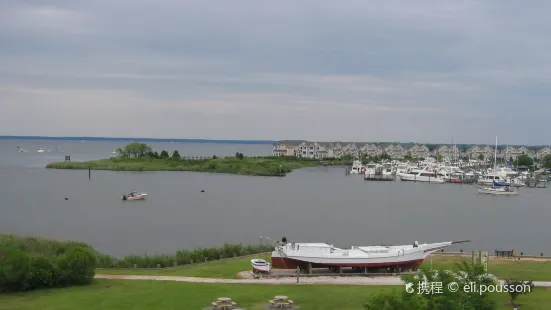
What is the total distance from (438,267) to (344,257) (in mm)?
3482

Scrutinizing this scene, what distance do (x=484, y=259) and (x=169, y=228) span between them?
21397 millimetres

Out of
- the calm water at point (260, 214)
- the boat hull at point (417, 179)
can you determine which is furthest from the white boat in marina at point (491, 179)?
the boat hull at point (417, 179)

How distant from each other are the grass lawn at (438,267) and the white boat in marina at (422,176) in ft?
192

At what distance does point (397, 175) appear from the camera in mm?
87188

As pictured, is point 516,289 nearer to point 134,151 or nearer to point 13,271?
point 13,271

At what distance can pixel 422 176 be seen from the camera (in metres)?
81.1

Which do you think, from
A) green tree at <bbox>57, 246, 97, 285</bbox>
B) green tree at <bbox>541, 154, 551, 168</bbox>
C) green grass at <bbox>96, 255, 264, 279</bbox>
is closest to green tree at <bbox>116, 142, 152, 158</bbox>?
green tree at <bbox>541, 154, 551, 168</bbox>

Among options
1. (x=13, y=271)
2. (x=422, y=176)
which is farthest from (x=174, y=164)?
(x=13, y=271)

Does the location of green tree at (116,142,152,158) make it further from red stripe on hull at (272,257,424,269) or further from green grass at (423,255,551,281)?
red stripe on hull at (272,257,424,269)

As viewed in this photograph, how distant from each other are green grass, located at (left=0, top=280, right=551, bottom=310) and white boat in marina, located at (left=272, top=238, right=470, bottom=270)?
259 cm

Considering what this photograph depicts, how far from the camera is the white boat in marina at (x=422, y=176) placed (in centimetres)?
7938

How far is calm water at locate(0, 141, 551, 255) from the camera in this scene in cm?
3234

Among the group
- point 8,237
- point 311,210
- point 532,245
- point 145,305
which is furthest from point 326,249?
point 311,210

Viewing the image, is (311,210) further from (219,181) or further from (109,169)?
(109,169)
